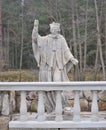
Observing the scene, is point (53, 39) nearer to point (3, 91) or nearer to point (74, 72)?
point (3, 91)

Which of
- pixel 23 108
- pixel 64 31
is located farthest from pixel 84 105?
pixel 64 31

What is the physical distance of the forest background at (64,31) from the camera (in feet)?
49.7

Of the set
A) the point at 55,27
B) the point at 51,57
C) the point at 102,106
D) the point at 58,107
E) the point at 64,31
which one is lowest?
the point at 102,106

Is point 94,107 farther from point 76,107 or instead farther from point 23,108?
point 23,108

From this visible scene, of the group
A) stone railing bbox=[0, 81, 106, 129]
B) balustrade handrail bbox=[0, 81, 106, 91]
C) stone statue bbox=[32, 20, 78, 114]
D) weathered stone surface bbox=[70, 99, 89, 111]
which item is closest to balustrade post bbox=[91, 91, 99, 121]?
stone railing bbox=[0, 81, 106, 129]

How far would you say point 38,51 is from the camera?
5594 mm

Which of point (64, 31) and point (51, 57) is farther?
point (64, 31)

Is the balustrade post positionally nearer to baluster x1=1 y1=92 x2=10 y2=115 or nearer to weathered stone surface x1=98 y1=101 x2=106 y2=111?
baluster x1=1 y1=92 x2=10 y2=115

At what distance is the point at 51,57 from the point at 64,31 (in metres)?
11.7

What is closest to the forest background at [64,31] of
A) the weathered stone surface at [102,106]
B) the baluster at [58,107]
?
the weathered stone surface at [102,106]

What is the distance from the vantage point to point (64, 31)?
17062mm

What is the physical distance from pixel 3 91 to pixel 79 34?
11316 mm

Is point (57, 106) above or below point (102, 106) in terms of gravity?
above

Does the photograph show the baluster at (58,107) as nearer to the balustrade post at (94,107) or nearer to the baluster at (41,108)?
the baluster at (41,108)
